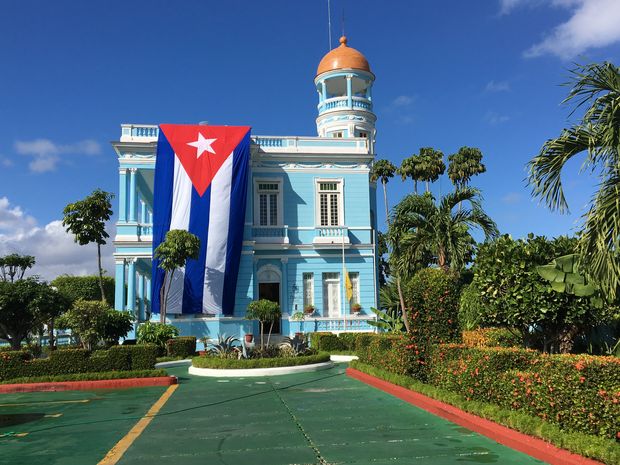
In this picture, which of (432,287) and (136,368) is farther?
(136,368)

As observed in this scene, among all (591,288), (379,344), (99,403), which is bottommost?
(99,403)

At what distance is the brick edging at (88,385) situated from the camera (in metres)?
14.0

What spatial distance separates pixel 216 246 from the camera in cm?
2684

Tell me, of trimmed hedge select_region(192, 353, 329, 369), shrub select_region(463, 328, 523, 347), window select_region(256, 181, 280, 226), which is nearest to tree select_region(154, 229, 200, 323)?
window select_region(256, 181, 280, 226)

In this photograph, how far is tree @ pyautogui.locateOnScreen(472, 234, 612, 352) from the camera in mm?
10125

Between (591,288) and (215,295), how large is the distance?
20.2 meters

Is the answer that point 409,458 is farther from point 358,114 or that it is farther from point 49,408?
point 358,114

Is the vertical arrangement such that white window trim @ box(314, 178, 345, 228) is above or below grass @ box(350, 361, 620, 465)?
above

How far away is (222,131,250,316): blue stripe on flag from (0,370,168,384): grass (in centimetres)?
1161

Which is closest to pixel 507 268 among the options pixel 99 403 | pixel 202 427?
pixel 202 427

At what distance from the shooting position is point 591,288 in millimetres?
8984

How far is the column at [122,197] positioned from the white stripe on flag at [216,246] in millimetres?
4191

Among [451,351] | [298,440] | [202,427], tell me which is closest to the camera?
[298,440]

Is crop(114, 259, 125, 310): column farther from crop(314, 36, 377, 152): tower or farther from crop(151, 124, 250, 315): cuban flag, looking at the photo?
crop(314, 36, 377, 152): tower
